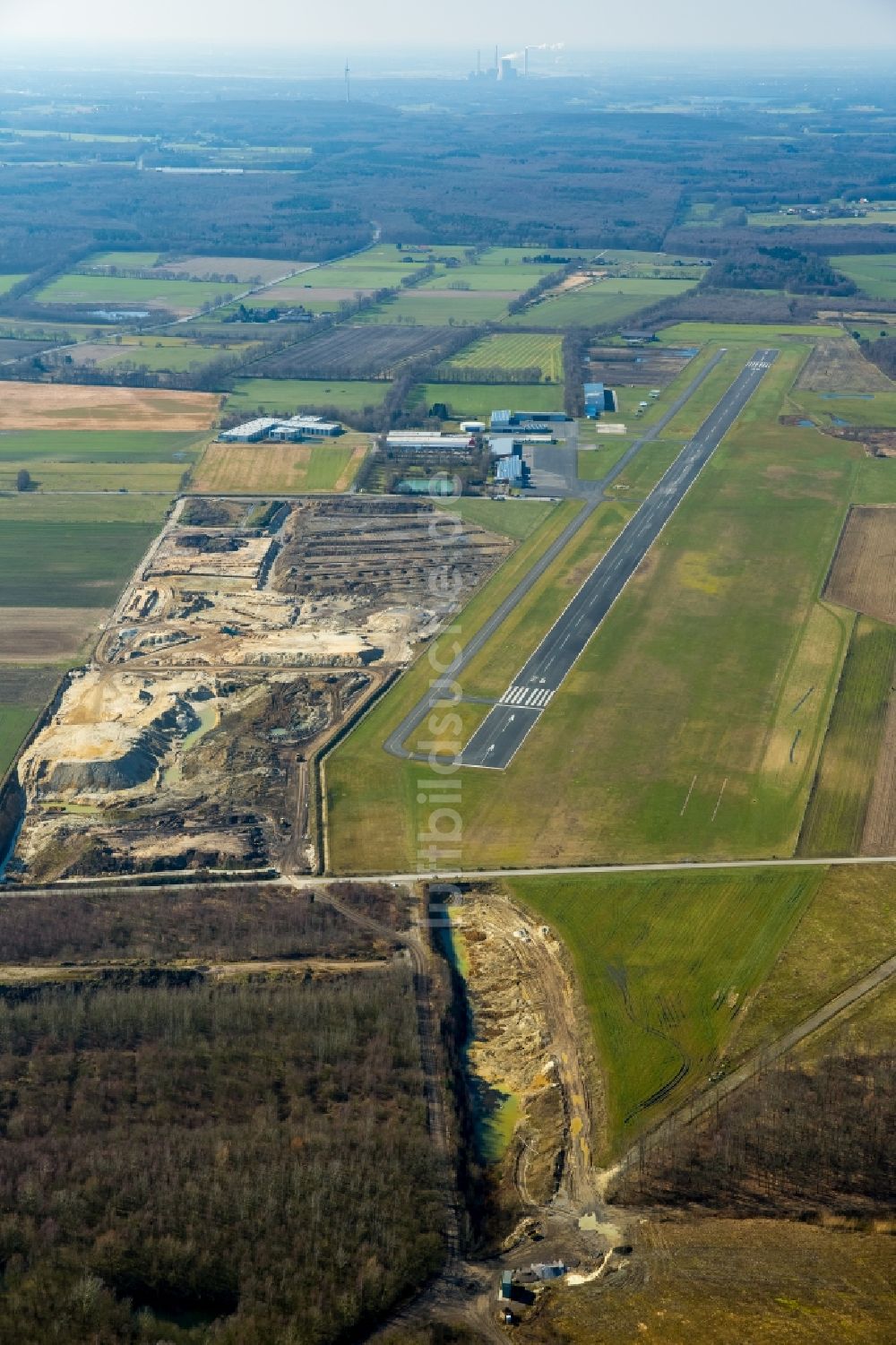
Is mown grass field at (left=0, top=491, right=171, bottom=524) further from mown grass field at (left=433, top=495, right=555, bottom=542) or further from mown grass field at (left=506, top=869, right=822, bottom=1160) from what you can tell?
mown grass field at (left=506, top=869, right=822, bottom=1160)

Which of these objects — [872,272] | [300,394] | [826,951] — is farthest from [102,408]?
[872,272]

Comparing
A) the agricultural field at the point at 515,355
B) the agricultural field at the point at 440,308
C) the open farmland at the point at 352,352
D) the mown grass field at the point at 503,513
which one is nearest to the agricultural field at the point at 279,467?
the mown grass field at the point at 503,513

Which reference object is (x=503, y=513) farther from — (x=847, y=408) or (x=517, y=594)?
(x=847, y=408)

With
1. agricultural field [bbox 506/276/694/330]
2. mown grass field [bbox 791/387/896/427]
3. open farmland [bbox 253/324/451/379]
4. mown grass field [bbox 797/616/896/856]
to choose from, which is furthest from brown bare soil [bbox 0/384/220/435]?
mown grass field [bbox 797/616/896/856]

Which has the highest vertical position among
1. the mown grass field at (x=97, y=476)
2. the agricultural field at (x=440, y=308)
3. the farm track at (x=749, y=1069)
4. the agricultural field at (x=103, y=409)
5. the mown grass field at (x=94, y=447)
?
the agricultural field at (x=440, y=308)

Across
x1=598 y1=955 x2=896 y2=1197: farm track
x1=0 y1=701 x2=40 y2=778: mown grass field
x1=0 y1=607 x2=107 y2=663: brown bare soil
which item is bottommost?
x1=598 y1=955 x2=896 y2=1197: farm track

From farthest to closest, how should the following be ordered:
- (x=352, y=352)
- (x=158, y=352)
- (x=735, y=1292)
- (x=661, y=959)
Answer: (x=352, y=352)
(x=158, y=352)
(x=661, y=959)
(x=735, y=1292)

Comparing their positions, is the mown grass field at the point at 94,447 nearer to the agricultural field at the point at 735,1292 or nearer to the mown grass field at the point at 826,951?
the mown grass field at the point at 826,951
